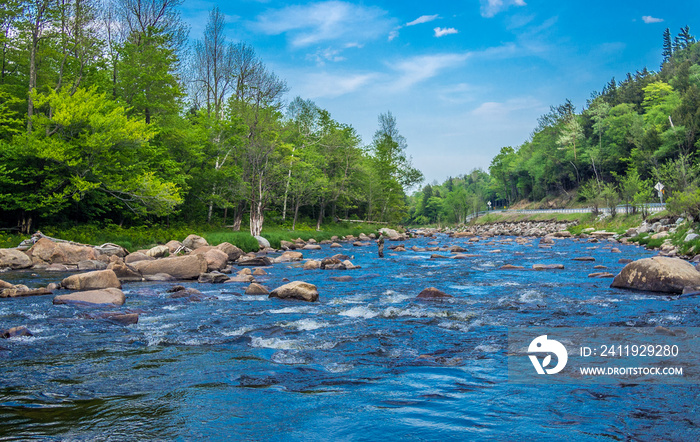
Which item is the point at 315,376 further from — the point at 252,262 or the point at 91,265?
the point at 252,262

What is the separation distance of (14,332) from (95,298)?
263 cm

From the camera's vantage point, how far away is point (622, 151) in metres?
63.5

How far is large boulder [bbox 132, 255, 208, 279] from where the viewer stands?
13562 mm

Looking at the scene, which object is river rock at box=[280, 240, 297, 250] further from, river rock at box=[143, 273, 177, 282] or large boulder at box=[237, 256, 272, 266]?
river rock at box=[143, 273, 177, 282]

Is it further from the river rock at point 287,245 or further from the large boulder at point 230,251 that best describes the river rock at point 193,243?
the river rock at point 287,245

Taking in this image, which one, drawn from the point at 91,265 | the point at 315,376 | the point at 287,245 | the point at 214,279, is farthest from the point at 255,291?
the point at 287,245

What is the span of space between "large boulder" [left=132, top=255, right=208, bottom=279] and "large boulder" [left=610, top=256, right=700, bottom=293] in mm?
12019

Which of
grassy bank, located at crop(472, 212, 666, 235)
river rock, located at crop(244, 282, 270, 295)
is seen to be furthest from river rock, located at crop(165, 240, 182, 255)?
grassy bank, located at crop(472, 212, 666, 235)

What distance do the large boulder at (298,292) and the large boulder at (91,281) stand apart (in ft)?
14.3

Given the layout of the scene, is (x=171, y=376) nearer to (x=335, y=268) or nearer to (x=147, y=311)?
(x=147, y=311)

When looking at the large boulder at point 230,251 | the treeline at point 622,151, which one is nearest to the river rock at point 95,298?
the large boulder at point 230,251

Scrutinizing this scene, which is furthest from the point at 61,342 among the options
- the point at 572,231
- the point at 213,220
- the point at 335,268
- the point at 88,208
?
the point at 572,231

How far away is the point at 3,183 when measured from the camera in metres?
18.7

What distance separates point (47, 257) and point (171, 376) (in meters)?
14.0
